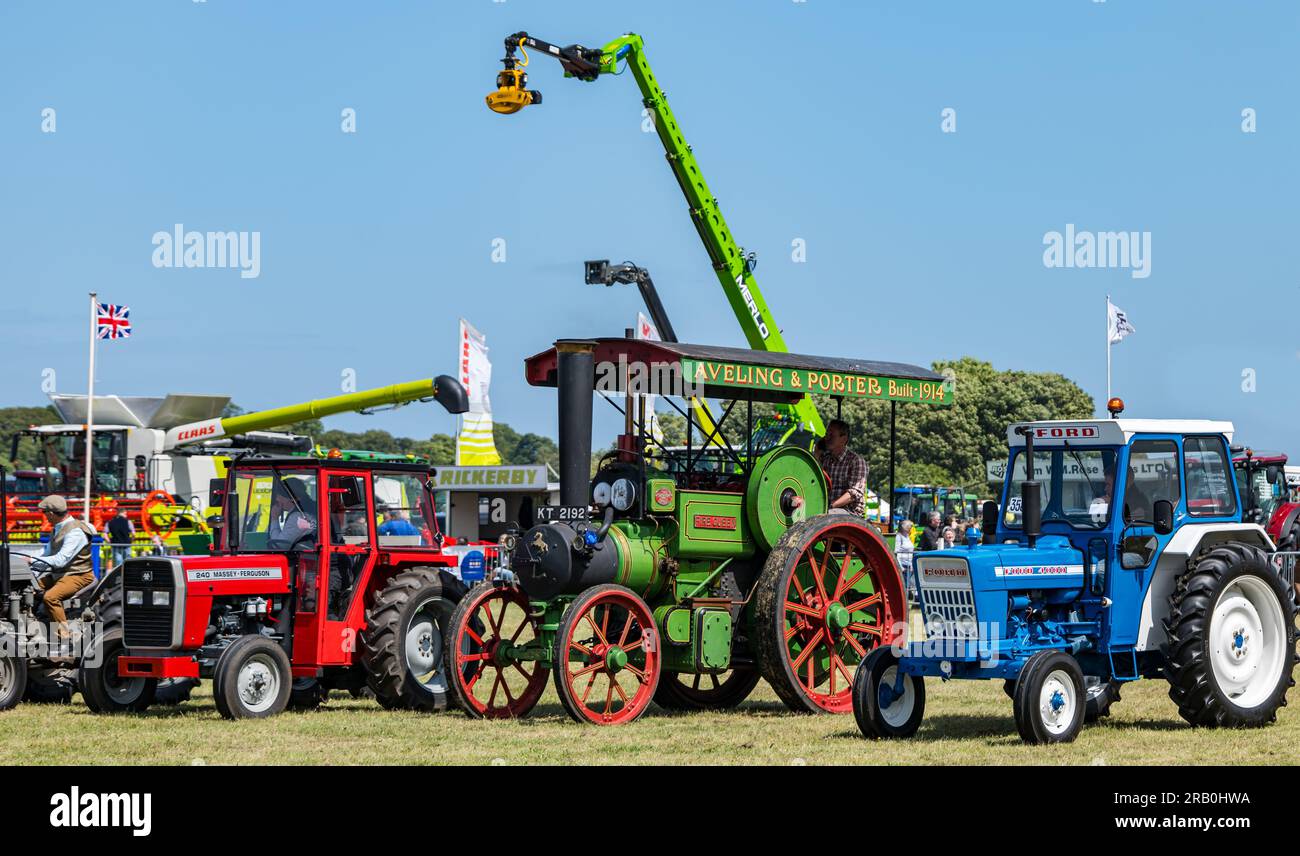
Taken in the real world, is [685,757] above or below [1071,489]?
below

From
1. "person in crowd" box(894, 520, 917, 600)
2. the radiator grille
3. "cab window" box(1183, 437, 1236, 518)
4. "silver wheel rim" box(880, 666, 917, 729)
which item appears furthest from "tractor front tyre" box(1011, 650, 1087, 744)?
"person in crowd" box(894, 520, 917, 600)

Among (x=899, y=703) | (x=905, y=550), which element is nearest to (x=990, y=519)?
(x=899, y=703)

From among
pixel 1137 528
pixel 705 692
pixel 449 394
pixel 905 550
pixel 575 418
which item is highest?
pixel 449 394

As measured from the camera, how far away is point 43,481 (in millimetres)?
29781

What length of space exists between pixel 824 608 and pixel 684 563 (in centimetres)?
108

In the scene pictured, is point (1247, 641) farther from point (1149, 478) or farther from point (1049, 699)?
point (1049, 699)

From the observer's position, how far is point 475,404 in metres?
34.2

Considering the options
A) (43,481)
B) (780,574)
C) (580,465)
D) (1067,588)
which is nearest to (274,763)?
(580,465)

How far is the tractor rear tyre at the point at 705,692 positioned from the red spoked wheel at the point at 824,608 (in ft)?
1.91

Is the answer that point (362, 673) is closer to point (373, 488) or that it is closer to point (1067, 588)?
point (373, 488)

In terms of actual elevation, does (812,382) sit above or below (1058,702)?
above

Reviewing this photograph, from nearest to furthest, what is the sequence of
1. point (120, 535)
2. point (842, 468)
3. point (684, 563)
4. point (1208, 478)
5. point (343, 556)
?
point (1208, 478) → point (684, 563) → point (343, 556) → point (842, 468) → point (120, 535)

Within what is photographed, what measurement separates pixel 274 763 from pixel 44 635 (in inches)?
171

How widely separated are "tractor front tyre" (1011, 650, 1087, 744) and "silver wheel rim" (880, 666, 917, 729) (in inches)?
30.2
